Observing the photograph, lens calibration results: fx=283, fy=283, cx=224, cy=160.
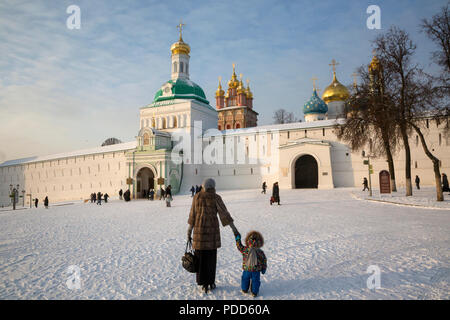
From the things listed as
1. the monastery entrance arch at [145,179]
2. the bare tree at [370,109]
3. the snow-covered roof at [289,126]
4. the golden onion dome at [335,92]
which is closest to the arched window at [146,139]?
the monastery entrance arch at [145,179]

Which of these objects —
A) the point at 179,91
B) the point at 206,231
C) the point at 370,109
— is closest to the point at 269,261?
the point at 206,231

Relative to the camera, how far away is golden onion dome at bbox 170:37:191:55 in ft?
120

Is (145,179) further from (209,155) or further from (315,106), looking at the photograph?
(315,106)

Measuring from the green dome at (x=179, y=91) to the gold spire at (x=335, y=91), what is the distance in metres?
15.4

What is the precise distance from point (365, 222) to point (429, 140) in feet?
64.5

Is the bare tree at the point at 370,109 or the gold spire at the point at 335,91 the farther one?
the gold spire at the point at 335,91

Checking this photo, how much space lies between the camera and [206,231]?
378 cm

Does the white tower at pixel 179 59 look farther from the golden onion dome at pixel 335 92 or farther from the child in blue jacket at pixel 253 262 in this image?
the child in blue jacket at pixel 253 262

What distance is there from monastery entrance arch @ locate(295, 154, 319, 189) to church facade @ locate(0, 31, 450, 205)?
0.30 feet

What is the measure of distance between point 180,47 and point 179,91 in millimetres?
6148

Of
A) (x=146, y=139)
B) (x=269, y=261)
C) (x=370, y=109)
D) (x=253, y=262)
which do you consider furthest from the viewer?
(x=146, y=139)

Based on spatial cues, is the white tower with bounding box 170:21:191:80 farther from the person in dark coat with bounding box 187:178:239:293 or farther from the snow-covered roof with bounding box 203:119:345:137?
the person in dark coat with bounding box 187:178:239:293

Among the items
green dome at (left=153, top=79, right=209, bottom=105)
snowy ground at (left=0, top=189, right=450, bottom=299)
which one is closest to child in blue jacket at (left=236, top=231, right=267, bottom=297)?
snowy ground at (left=0, top=189, right=450, bottom=299)

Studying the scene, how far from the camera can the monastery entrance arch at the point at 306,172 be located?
86.0ft
